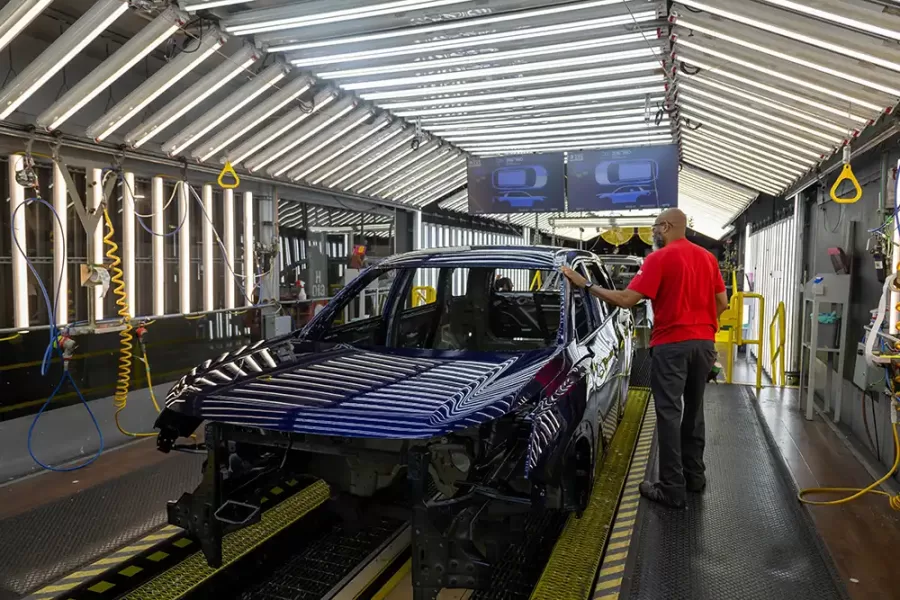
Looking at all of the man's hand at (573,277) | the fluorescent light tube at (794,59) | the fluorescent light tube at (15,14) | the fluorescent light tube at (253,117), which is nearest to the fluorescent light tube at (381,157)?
the fluorescent light tube at (253,117)

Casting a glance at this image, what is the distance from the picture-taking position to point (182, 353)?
724 centimetres

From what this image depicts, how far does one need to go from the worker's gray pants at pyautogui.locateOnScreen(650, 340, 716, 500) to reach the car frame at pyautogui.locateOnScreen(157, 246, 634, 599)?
454mm

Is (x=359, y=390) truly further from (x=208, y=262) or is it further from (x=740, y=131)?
(x=740, y=131)

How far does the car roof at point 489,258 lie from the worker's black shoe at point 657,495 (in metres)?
1.53

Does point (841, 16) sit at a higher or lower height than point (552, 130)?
lower

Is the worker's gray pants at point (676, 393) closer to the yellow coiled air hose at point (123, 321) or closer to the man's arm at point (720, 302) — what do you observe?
the man's arm at point (720, 302)

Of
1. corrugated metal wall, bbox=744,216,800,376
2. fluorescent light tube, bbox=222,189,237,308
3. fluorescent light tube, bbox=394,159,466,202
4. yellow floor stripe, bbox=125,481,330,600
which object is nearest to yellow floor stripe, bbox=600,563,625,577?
yellow floor stripe, bbox=125,481,330,600

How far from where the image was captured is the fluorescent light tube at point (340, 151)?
698 cm

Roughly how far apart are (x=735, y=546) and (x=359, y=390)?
88.6 inches

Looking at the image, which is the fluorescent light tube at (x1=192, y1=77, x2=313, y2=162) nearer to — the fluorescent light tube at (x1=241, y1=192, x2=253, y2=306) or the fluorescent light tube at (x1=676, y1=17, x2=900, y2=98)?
the fluorescent light tube at (x1=241, y1=192, x2=253, y2=306)

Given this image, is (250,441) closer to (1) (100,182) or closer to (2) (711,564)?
(2) (711,564)

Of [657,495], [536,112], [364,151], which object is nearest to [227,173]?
[364,151]

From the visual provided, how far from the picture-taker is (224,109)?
5418mm

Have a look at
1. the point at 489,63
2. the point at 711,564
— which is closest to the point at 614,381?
the point at 711,564
